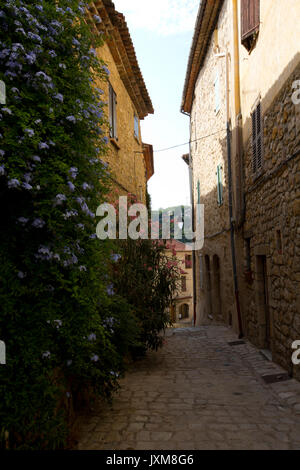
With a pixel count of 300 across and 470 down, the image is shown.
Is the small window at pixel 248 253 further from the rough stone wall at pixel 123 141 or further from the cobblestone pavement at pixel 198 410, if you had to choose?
the rough stone wall at pixel 123 141

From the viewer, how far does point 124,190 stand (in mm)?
9281

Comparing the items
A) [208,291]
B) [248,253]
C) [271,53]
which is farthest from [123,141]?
[208,291]

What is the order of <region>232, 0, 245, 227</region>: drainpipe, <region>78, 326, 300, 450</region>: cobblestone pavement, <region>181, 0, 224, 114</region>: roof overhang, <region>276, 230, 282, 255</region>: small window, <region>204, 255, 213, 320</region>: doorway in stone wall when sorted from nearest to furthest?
<region>78, 326, 300, 450</region>: cobblestone pavement, <region>276, 230, 282, 255</region>: small window, <region>232, 0, 245, 227</region>: drainpipe, <region>181, 0, 224, 114</region>: roof overhang, <region>204, 255, 213, 320</region>: doorway in stone wall

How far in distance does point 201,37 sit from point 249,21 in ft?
16.6

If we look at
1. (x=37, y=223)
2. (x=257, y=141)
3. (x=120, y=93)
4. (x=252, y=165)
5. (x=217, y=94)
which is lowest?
(x=37, y=223)

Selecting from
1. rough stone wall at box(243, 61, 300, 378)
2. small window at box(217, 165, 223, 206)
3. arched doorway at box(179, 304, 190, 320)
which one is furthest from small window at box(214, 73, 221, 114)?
arched doorway at box(179, 304, 190, 320)

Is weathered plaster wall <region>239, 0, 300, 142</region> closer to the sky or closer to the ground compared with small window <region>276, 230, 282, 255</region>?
closer to the sky

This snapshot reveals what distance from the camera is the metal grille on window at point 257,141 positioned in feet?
24.4

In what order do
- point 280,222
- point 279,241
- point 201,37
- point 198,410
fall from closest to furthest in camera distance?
1. point 198,410
2. point 280,222
3. point 279,241
4. point 201,37

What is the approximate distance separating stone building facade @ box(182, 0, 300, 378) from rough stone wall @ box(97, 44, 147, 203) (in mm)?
2483

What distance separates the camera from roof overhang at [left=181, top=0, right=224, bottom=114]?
35.8 feet

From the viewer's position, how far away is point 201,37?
1241cm

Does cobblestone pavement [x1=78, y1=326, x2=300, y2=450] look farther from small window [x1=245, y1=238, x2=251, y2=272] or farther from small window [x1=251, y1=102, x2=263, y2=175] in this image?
small window [x1=251, y1=102, x2=263, y2=175]

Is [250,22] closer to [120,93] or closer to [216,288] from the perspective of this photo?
[120,93]
